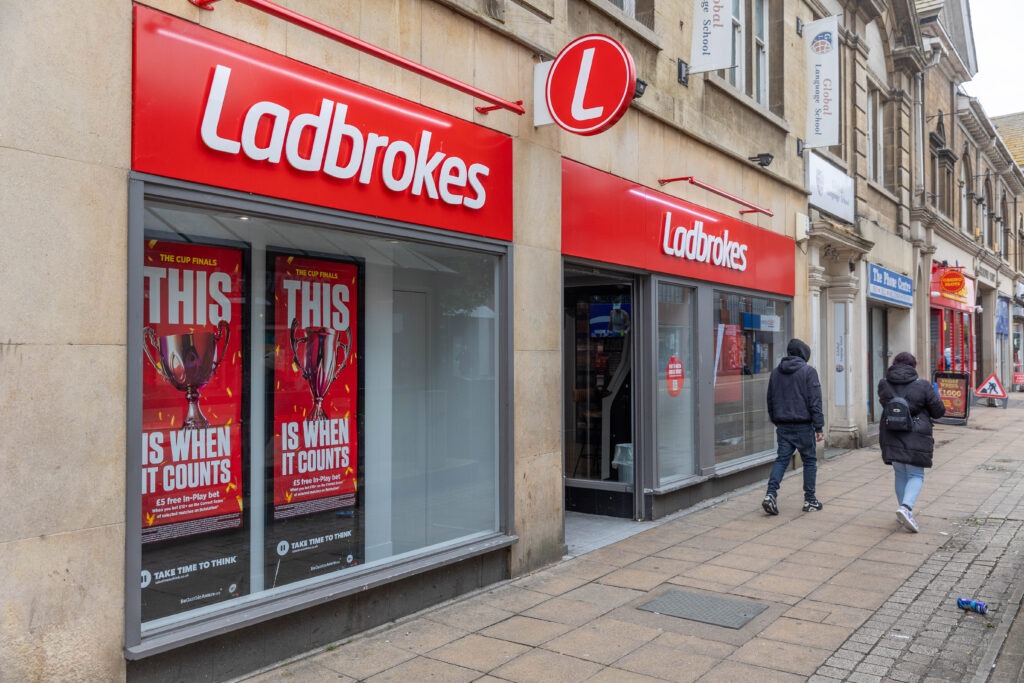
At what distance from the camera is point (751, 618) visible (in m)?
5.34

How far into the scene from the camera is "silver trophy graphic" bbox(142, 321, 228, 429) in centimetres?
435

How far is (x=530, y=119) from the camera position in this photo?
651 centimetres

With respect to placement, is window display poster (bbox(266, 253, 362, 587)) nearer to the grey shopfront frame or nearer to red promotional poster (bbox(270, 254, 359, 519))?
red promotional poster (bbox(270, 254, 359, 519))

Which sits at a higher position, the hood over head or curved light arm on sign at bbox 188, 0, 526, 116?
curved light arm on sign at bbox 188, 0, 526, 116

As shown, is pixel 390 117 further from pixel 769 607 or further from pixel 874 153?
pixel 874 153

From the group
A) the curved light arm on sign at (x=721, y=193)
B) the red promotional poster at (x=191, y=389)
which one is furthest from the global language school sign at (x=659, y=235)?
the red promotional poster at (x=191, y=389)

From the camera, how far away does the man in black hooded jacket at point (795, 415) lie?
8.62m

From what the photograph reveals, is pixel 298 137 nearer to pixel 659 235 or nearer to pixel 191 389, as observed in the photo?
pixel 191 389

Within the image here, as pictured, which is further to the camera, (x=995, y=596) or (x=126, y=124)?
(x=995, y=596)

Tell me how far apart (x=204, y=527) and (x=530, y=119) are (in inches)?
151

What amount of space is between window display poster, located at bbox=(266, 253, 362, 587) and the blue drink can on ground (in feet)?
12.9

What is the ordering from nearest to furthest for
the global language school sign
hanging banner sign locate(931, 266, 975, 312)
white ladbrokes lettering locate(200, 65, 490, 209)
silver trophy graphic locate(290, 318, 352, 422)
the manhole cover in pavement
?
white ladbrokes lettering locate(200, 65, 490, 209) → silver trophy graphic locate(290, 318, 352, 422) → the manhole cover in pavement → the global language school sign → hanging banner sign locate(931, 266, 975, 312)

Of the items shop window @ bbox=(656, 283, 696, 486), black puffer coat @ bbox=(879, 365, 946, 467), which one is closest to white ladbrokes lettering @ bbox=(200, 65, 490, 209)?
shop window @ bbox=(656, 283, 696, 486)

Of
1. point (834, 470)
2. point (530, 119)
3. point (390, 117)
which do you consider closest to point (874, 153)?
point (834, 470)
